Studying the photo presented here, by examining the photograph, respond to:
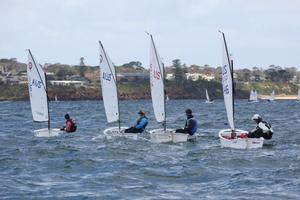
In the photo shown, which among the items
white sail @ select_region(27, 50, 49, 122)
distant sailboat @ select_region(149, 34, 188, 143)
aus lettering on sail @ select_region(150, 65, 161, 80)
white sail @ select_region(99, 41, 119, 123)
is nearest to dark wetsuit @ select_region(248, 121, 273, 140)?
distant sailboat @ select_region(149, 34, 188, 143)

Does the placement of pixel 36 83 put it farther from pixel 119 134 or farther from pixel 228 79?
pixel 228 79

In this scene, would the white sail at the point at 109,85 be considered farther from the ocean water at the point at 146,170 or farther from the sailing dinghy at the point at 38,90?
the ocean water at the point at 146,170

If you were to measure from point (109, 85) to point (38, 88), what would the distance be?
5286 mm

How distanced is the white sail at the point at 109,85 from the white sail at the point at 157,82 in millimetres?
2857

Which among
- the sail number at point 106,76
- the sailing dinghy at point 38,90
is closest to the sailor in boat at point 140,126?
the sail number at point 106,76

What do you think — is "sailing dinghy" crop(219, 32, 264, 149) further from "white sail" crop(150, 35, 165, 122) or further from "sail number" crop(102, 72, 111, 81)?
"sail number" crop(102, 72, 111, 81)

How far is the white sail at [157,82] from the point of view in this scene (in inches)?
1491

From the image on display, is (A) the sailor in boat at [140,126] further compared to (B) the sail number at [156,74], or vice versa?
(B) the sail number at [156,74]

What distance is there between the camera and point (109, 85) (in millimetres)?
40750

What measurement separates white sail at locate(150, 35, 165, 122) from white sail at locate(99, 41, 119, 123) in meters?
2.86

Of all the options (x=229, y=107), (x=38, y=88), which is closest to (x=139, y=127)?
(x=229, y=107)

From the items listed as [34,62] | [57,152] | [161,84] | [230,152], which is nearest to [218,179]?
[230,152]

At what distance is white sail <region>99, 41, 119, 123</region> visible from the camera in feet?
132

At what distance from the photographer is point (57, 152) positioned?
3119 centimetres
